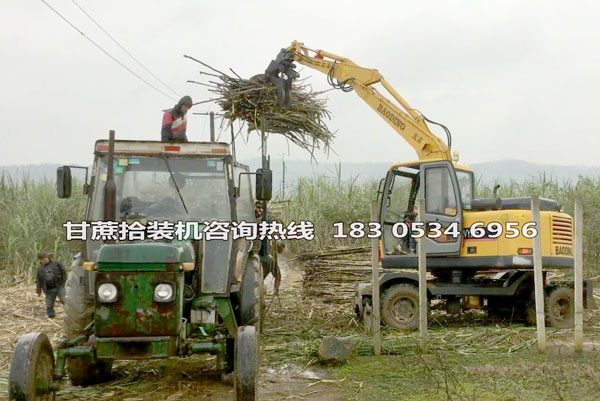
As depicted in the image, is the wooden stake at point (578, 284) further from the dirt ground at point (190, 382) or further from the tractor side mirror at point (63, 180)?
the tractor side mirror at point (63, 180)

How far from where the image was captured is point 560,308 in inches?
398

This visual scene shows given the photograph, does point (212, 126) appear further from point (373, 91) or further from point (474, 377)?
point (474, 377)

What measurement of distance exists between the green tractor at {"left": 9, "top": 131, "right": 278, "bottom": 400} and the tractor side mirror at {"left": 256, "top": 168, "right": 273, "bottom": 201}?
0.01 meters

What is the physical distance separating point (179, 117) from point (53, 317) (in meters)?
4.16

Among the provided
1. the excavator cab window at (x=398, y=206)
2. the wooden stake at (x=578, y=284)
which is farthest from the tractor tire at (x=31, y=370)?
the excavator cab window at (x=398, y=206)

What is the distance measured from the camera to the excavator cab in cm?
982

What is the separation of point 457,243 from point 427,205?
697 mm

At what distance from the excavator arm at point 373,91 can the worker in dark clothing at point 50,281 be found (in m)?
4.43

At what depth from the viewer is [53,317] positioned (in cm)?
1031

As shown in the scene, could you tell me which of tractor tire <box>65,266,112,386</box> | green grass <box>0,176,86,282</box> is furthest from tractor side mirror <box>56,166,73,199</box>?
green grass <box>0,176,86,282</box>

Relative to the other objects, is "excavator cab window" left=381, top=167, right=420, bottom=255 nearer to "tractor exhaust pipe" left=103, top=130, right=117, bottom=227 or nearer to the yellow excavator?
the yellow excavator

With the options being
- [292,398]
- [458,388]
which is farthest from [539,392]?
[292,398]

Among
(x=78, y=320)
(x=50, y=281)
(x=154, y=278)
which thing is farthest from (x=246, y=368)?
(x=50, y=281)

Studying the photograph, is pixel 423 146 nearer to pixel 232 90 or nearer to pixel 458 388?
pixel 232 90
